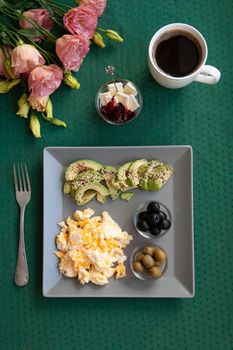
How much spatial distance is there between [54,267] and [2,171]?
241 millimetres

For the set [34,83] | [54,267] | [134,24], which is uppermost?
[134,24]

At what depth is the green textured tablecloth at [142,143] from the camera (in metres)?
1.02

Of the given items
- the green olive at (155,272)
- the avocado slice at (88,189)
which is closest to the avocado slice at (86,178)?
the avocado slice at (88,189)

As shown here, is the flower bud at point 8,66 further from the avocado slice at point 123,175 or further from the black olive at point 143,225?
the black olive at point 143,225

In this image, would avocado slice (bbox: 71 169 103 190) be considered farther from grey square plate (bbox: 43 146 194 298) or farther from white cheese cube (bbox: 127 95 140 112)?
white cheese cube (bbox: 127 95 140 112)

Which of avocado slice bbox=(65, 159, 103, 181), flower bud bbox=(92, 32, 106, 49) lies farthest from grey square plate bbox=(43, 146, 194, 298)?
flower bud bbox=(92, 32, 106, 49)

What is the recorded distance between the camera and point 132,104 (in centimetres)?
101

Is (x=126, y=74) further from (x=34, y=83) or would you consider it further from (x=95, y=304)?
(x=95, y=304)

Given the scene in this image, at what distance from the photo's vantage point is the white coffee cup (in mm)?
939

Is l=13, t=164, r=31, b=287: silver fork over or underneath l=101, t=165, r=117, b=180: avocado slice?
underneath

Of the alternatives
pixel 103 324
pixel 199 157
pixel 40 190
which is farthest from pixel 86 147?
pixel 103 324

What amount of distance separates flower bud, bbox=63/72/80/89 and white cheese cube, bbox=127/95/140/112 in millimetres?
122

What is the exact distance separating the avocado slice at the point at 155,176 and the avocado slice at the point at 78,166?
0.10 meters

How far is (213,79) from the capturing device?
954mm
